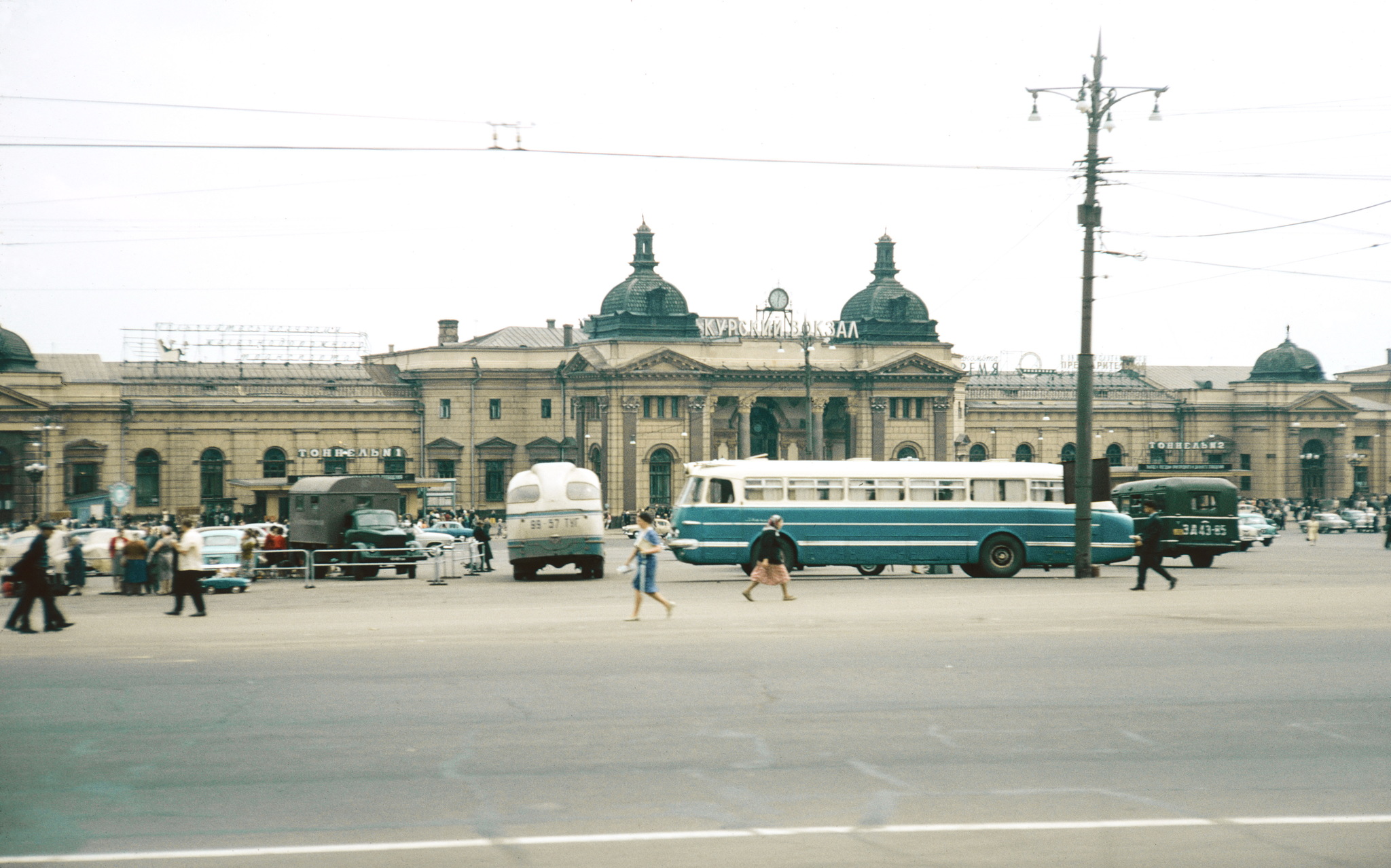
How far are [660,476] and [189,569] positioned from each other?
73.4m

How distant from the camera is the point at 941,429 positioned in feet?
336

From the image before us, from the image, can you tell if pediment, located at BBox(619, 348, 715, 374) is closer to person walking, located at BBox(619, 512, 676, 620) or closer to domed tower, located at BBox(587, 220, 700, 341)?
domed tower, located at BBox(587, 220, 700, 341)

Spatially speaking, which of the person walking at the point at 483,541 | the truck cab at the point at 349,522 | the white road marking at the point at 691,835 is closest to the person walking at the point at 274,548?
the truck cab at the point at 349,522

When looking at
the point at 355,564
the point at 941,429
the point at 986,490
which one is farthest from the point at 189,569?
the point at 941,429

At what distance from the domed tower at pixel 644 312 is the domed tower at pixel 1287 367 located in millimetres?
51748

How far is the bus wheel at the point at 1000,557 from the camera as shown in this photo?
109 feet

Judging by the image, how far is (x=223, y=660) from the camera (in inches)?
648

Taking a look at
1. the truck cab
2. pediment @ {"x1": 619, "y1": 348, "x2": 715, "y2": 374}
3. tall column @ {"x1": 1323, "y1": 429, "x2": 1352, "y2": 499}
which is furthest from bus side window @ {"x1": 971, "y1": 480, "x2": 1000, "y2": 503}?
tall column @ {"x1": 1323, "y1": 429, "x2": 1352, "y2": 499}

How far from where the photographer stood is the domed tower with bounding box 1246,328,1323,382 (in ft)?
391

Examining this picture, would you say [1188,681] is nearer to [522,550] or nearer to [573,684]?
[573,684]

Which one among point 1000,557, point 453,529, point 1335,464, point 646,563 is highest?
point 1335,464

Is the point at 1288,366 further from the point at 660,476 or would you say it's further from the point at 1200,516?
the point at 1200,516

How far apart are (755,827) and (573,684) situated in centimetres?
584

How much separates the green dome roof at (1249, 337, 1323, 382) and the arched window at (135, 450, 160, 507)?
291 feet
